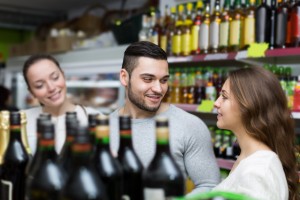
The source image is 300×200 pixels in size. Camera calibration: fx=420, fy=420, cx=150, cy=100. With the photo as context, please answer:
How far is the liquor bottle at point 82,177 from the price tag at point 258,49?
6.25ft

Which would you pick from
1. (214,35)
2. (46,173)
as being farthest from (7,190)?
(214,35)

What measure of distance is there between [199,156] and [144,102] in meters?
0.34

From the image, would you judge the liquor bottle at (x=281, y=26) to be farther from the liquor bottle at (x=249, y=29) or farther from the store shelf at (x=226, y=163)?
the store shelf at (x=226, y=163)

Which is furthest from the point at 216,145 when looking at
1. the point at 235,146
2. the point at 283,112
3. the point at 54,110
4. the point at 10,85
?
the point at 10,85

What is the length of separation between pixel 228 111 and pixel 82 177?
0.88 meters

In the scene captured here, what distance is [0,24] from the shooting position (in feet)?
25.2

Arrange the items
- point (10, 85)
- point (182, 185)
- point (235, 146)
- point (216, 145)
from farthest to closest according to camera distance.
Answer: 1. point (10, 85)
2. point (216, 145)
3. point (235, 146)
4. point (182, 185)

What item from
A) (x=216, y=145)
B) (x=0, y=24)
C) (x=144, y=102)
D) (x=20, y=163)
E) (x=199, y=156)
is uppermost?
(x=0, y=24)

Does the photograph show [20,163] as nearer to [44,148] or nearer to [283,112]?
[44,148]

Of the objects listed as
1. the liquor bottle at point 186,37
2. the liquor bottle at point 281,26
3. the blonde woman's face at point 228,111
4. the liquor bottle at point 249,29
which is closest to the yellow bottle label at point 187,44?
the liquor bottle at point 186,37

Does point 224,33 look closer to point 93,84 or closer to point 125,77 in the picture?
point 125,77

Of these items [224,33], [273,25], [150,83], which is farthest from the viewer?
[224,33]

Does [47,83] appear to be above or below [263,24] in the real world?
below

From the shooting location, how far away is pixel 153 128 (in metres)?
1.89
